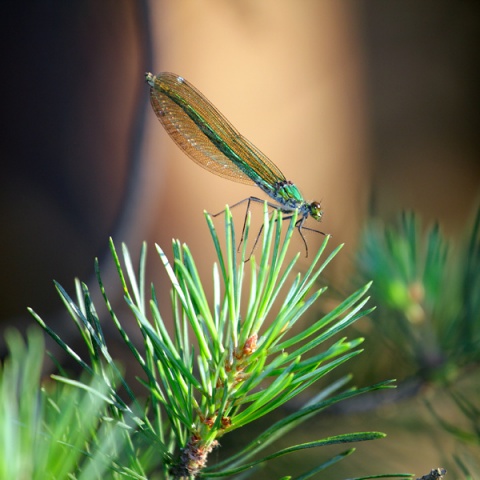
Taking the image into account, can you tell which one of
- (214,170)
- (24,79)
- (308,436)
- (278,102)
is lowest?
(308,436)

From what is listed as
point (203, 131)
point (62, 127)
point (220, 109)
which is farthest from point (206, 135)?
point (62, 127)

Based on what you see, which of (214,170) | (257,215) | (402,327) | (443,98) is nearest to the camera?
(402,327)

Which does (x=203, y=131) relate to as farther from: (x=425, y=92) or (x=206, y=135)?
(x=425, y=92)

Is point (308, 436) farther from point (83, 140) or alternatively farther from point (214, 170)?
point (83, 140)

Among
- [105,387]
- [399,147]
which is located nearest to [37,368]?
[105,387]

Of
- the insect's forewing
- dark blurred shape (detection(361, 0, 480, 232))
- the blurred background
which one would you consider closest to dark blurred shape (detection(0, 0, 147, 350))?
the blurred background

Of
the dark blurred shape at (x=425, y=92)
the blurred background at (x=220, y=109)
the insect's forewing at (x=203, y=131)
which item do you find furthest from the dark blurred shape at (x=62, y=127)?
the insect's forewing at (x=203, y=131)

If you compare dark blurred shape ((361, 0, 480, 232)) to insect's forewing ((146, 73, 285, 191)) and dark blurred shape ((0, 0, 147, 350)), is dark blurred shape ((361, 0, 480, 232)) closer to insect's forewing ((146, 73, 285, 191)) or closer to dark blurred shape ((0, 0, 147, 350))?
dark blurred shape ((0, 0, 147, 350))
